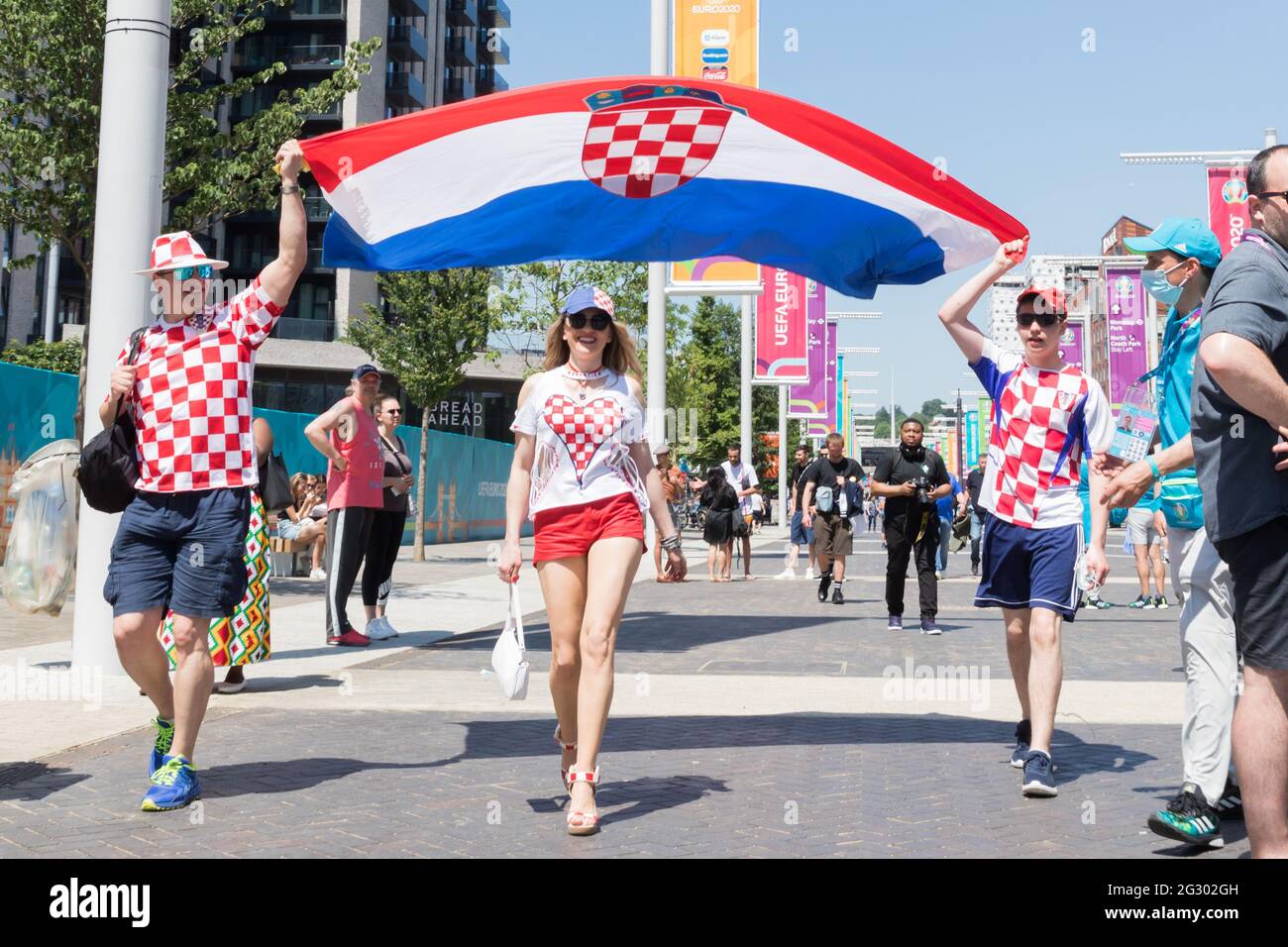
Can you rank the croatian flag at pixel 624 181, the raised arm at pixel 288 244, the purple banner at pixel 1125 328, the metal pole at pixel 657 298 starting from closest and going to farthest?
the raised arm at pixel 288 244
the croatian flag at pixel 624 181
the metal pole at pixel 657 298
the purple banner at pixel 1125 328

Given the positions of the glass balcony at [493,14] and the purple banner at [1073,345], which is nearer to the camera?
the purple banner at [1073,345]

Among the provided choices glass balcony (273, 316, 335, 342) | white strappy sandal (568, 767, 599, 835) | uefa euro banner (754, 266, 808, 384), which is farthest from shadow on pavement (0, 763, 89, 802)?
glass balcony (273, 316, 335, 342)

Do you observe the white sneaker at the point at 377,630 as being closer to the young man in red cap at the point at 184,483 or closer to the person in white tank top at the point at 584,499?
the young man in red cap at the point at 184,483

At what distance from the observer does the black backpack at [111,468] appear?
5.25 metres

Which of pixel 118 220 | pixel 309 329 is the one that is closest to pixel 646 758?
pixel 118 220

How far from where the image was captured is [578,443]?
208 inches

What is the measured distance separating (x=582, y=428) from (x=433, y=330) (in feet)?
67.9

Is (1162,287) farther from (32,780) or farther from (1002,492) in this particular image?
(32,780)

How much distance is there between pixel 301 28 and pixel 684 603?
60.2 metres

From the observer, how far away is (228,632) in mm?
7738

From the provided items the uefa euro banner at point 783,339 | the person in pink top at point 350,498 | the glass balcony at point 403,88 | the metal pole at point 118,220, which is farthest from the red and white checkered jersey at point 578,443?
the glass balcony at point 403,88

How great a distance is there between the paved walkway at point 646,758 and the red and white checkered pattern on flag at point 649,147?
119 inches

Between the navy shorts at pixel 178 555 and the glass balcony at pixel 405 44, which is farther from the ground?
the glass balcony at pixel 405 44
